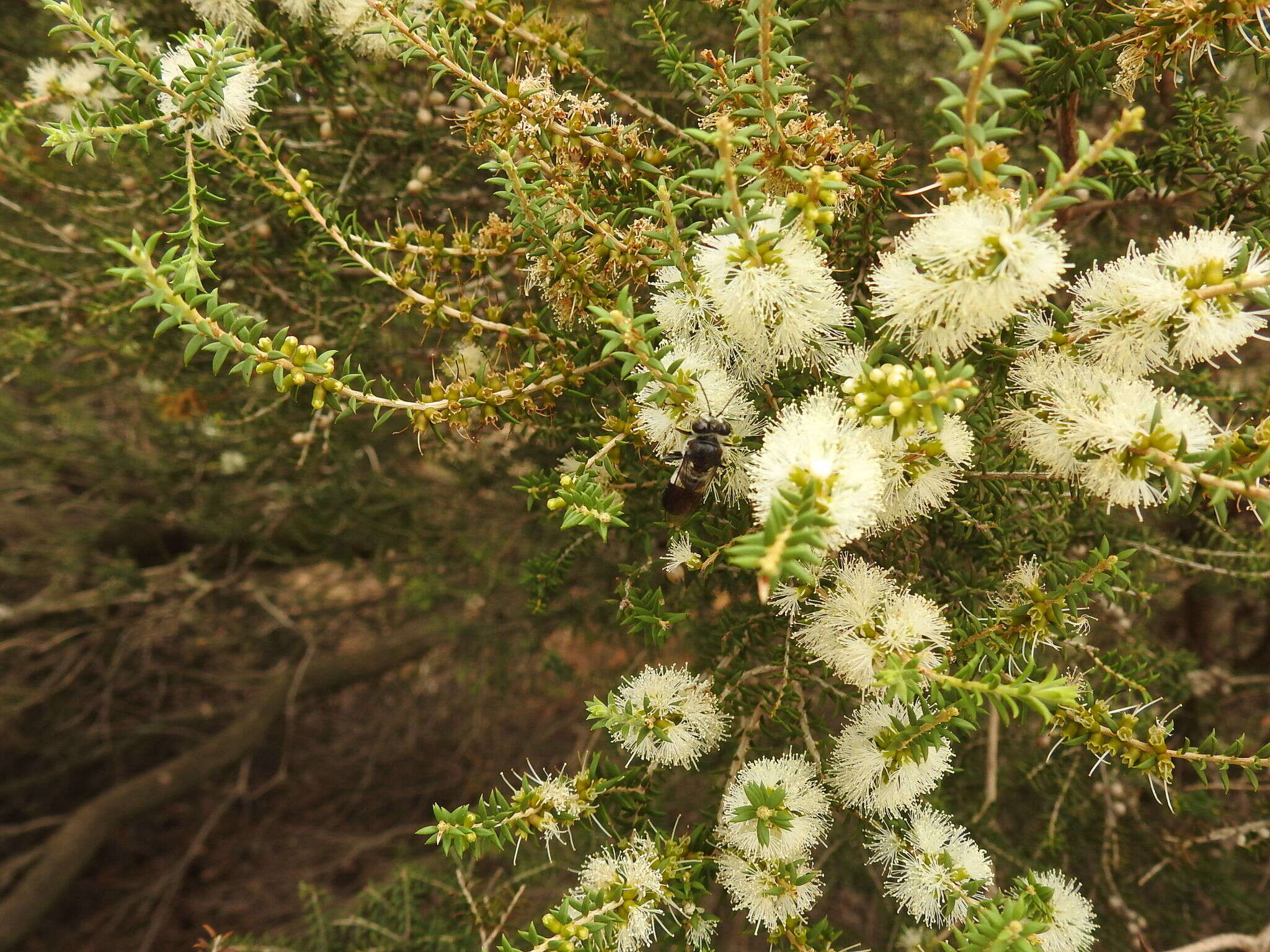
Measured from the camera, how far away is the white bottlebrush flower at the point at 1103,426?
3.21 feet

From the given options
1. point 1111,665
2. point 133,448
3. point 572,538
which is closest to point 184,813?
point 133,448

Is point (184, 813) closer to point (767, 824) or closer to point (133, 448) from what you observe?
point (133, 448)

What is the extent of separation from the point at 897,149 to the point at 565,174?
0.60 metres

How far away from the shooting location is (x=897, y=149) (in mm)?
1391

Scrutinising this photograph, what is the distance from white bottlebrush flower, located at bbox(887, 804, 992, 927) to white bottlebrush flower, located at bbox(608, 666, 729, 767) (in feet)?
1.14

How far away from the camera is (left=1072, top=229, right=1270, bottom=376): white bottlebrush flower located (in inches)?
39.2

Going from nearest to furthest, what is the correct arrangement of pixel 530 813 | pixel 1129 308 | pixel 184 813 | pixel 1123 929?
pixel 1129 308, pixel 530 813, pixel 1123 929, pixel 184 813

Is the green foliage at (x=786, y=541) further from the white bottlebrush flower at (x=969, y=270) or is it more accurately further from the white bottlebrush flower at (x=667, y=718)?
the white bottlebrush flower at (x=667, y=718)

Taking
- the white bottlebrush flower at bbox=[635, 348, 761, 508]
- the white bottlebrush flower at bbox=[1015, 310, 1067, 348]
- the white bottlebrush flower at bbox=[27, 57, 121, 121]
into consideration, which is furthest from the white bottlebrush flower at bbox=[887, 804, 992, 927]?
the white bottlebrush flower at bbox=[27, 57, 121, 121]

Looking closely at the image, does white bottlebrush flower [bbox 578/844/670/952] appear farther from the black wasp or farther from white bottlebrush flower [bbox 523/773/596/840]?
the black wasp

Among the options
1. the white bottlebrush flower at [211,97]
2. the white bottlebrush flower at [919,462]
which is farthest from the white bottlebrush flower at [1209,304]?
the white bottlebrush flower at [211,97]

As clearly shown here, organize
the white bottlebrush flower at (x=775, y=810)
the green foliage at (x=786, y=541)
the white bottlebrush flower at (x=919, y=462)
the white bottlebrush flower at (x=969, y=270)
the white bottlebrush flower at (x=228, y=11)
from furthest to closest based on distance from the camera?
the white bottlebrush flower at (x=228, y=11) < the white bottlebrush flower at (x=775, y=810) < the white bottlebrush flower at (x=919, y=462) < the white bottlebrush flower at (x=969, y=270) < the green foliage at (x=786, y=541)

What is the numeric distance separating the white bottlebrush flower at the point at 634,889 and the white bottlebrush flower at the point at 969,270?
905 mm

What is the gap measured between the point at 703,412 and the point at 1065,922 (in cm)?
106
